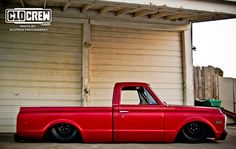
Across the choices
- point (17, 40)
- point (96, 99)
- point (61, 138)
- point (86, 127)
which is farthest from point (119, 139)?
point (17, 40)

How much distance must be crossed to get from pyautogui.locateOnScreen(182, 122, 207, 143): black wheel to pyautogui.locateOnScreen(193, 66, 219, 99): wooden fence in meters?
5.68

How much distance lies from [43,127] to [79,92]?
10.4ft

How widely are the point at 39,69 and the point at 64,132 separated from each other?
3.27 meters

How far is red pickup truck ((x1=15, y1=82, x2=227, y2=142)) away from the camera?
25.1 feet

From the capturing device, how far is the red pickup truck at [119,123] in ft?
25.1

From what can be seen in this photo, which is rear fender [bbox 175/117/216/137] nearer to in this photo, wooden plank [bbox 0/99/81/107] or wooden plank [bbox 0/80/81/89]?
wooden plank [bbox 0/99/81/107]

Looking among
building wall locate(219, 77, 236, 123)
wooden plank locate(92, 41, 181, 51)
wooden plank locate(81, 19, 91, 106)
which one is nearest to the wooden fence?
building wall locate(219, 77, 236, 123)

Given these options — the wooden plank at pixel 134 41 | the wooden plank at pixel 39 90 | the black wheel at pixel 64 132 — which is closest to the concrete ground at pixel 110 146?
the black wheel at pixel 64 132

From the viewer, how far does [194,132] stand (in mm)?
8039

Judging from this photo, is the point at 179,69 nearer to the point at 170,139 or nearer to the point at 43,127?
the point at 170,139

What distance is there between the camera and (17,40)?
10398mm

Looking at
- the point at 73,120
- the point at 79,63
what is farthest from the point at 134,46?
the point at 73,120

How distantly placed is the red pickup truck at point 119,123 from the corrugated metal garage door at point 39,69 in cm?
261

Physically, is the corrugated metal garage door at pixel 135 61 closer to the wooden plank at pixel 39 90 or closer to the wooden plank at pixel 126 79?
the wooden plank at pixel 126 79
